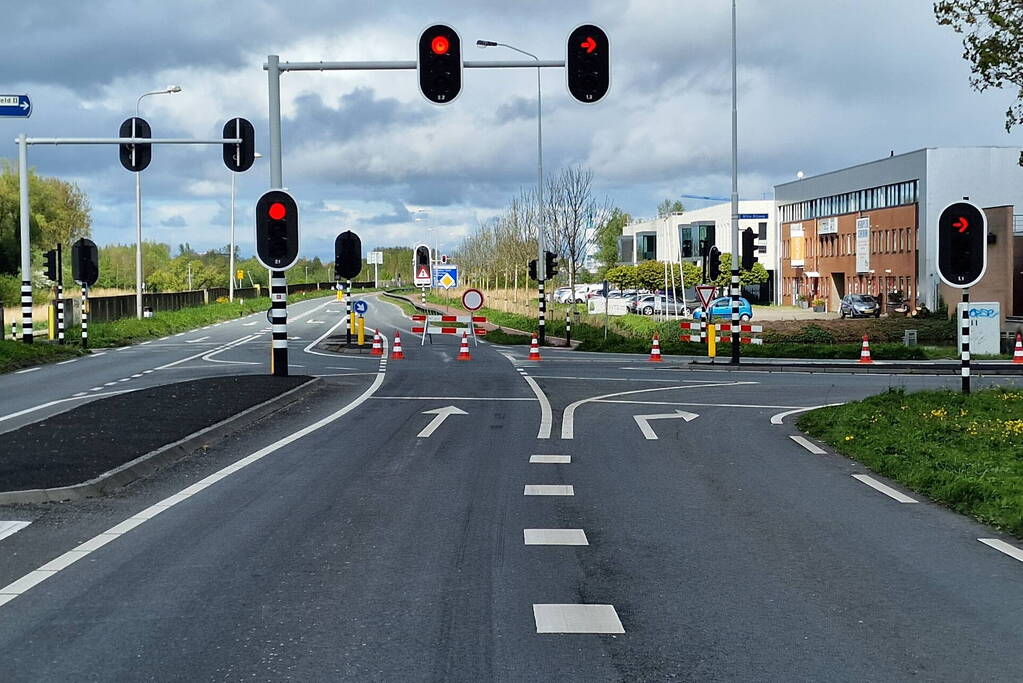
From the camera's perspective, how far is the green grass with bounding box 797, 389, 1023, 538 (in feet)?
33.8

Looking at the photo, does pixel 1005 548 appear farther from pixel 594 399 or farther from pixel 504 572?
pixel 594 399

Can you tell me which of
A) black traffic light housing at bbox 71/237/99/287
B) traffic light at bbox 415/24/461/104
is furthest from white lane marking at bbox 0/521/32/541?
black traffic light housing at bbox 71/237/99/287

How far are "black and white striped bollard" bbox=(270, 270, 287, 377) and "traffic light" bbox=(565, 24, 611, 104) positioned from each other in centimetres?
733

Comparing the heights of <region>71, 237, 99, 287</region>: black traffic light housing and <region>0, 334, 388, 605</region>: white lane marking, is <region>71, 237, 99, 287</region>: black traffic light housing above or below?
above

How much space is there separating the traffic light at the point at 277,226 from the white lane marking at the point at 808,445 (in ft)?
33.3

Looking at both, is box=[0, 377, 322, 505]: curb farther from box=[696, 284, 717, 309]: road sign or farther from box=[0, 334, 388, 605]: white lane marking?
box=[696, 284, 717, 309]: road sign

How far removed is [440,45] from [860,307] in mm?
56972

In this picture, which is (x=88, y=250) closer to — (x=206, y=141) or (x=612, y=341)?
(x=206, y=141)

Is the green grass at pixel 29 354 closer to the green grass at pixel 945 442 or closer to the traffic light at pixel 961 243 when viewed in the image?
the green grass at pixel 945 442

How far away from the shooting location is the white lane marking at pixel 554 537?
8.42m

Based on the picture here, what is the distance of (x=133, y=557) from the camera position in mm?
7867

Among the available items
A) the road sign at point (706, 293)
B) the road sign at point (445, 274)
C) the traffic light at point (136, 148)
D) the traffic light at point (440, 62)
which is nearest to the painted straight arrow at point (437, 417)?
the traffic light at point (440, 62)

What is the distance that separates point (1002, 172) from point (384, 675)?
79.8m

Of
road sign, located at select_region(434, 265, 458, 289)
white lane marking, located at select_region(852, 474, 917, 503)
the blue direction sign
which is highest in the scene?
the blue direction sign
